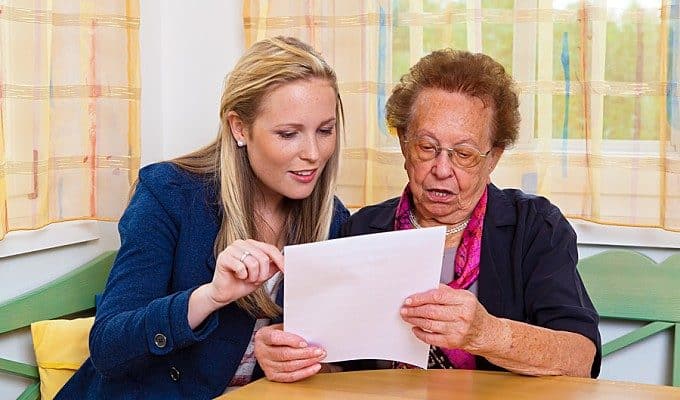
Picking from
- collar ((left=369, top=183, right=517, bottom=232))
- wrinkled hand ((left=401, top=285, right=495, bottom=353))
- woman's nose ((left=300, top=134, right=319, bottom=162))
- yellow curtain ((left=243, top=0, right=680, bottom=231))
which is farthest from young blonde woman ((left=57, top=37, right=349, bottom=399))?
yellow curtain ((left=243, top=0, right=680, bottom=231))

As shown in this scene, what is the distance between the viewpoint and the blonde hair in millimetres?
1893

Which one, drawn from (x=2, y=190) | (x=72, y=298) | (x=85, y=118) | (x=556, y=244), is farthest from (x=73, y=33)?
(x=556, y=244)

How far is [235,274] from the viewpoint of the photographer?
164 cm

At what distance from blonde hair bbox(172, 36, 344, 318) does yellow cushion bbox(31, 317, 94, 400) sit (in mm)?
545

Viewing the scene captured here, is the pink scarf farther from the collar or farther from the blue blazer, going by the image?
the blue blazer

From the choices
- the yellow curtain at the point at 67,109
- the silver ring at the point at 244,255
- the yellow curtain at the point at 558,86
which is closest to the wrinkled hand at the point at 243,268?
the silver ring at the point at 244,255

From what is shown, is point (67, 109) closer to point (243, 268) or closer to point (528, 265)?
point (243, 268)

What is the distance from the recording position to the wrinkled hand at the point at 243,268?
1608 millimetres

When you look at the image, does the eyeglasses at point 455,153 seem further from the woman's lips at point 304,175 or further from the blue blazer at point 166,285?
the blue blazer at point 166,285

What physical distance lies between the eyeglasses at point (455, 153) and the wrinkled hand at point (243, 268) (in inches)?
14.7

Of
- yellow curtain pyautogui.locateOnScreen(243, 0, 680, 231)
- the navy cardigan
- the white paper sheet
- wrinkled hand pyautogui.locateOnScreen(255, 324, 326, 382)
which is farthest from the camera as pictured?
yellow curtain pyautogui.locateOnScreen(243, 0, 680, 231)

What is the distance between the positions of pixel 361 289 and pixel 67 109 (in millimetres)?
1152

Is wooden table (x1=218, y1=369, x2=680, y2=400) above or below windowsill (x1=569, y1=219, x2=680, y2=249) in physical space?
below

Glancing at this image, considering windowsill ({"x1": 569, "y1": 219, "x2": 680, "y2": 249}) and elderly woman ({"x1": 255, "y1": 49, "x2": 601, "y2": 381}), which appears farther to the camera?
windowsill ({"x1": 569, "y1": 219, "x2": 680, "y2": 249})
